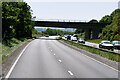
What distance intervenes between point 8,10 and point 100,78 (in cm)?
3226

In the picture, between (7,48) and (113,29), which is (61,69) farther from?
(113,29)

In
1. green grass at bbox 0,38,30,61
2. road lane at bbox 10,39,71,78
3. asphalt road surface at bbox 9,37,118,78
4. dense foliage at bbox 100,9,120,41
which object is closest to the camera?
road lane at bbox 10,39,71,78

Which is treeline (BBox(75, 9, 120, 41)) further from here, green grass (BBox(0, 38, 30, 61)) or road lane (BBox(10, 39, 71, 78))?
road lane (BBox(10, 39, 71, 78))

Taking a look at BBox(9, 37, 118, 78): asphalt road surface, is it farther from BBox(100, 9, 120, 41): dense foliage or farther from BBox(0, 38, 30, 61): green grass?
BBox(100, 9, 120, 41): dense foliage

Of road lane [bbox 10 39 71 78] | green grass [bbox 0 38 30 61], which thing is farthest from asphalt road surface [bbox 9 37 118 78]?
green grass [bbox 0 38 30 61]

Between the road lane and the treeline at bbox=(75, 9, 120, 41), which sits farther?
the treeline at bbox=(75, 9, 120, 41)

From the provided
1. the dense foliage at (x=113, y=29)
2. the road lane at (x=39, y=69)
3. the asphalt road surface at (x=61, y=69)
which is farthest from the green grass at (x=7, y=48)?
the dense foliage at (x=113, y=29)

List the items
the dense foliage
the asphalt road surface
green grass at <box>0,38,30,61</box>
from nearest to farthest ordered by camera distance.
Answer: the asphalt road surface < green grass at <box>0,38,30,61</box> < the dense foliage

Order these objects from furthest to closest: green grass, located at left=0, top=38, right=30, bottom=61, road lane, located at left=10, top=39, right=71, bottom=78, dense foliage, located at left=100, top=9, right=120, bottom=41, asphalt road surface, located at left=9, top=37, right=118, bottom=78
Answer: dense foliage, located at left=100, top=9, right=120, bottom=41 < green grass, located at left=0, top=38, right=30, bottom=61 < asphalt road surface, located at left=9, top=37, right=118, bottom=78 < road lane, located at left=10, top=39, right=71, bottom=78

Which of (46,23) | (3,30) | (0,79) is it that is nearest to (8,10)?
(3,30)

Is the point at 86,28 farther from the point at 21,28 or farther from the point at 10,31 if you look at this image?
the point at 10,31

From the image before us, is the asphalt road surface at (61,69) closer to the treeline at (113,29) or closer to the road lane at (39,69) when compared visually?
the road lane at (39,69)

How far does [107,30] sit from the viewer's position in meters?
87.6

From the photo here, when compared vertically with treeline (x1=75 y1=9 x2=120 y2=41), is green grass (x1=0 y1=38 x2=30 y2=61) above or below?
below
